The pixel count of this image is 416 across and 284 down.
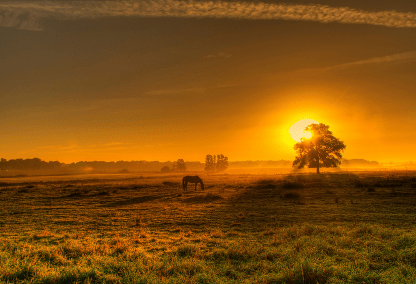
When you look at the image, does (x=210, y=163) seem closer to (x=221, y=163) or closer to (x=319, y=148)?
(x=221, y=163)

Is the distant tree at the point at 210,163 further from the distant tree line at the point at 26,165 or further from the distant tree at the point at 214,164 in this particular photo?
the distant tree line at the point at 26,165

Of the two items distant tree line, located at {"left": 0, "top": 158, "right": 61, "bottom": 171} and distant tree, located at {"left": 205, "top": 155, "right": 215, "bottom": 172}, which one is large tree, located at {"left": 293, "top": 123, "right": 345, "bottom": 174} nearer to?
distant tree, located at {"left": 205, "top": 155, "right": 215, "bottom": 172}

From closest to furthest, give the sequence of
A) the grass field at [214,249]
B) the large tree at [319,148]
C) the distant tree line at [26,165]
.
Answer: the grass field at [214,249] < the large tree at [319,148] < the distant tree line at [26,165]

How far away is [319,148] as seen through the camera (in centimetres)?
6694

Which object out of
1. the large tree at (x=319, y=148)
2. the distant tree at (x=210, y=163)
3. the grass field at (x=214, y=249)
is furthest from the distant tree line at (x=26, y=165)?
the grass field at (x=214, y=249)

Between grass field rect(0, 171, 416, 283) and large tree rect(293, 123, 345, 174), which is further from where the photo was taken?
large tree rect(293, 123, 345, 174)

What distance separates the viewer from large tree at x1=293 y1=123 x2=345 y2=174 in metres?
66.6

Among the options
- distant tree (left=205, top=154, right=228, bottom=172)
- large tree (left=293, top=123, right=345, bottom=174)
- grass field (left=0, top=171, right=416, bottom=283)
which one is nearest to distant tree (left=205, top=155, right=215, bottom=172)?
distant tree (left=205, top=154, right=228, bottom=172)

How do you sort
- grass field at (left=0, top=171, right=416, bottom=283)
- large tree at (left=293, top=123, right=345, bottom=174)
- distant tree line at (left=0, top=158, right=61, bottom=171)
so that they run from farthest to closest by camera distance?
distant tree line at (left=0, top=158, right=61, bottom=171) → large tree at (left=293, top=123, right=345, bottom=174) → grass field at (left=0, top=171, right=416, bottom=283)

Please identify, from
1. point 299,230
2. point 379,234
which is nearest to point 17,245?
point 299,230

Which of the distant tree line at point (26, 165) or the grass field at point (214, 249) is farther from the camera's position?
the distant tree line at point (26, 165)

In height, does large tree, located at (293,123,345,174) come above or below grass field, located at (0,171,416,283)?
above

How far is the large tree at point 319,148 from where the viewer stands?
66625 millimetres

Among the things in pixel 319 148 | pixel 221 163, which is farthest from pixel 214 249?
pixel 221 163
